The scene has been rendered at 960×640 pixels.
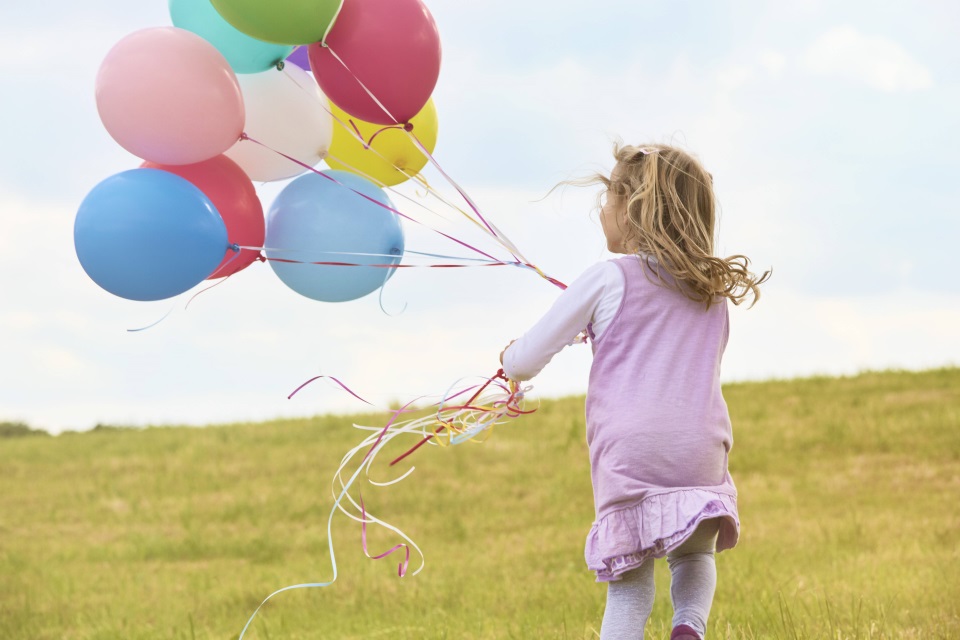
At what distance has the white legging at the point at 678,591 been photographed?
2.62 meters

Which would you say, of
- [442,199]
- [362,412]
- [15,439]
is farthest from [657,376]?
[15,439]

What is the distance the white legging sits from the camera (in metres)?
2.62

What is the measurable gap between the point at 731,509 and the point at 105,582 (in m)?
5.11

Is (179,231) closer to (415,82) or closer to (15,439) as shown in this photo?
(415,82)

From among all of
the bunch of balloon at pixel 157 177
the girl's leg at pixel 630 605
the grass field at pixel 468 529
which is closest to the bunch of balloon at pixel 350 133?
the bunch of balloon at pixel 157 177

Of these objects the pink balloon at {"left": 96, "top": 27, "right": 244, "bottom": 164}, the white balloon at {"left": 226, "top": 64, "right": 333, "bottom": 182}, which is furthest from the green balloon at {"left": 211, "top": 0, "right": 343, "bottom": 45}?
the white balloon at {"left": 226, "top": 64, "right": 333, "bottom": 182}

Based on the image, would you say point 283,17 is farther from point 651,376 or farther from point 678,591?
point 678,591

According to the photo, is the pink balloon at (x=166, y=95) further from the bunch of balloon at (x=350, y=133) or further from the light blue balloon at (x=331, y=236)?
the light blue balloon at (x=331, y=236)

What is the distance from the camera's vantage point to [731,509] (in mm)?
2609

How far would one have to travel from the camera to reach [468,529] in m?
7.21

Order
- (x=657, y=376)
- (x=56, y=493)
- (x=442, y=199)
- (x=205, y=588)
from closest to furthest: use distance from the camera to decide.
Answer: (x=657, y=376) → (x=442, y=199) → (x=205, y=588) → (x=56, y=493)

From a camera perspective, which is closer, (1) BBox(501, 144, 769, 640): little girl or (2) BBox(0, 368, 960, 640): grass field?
(1) BBox(501, 144, 769, 640): little girl

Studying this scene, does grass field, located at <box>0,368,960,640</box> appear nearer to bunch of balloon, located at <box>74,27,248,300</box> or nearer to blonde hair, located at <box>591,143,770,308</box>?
blonde hair, located at <box>591,143,770,308</box>

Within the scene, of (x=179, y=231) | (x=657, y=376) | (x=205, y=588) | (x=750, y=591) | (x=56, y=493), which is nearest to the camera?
(x=657, y=376)
